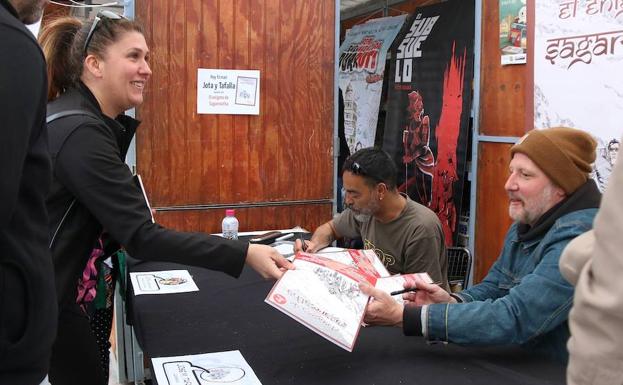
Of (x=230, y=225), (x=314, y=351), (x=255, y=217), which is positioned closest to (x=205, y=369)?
(x=314, y=351)

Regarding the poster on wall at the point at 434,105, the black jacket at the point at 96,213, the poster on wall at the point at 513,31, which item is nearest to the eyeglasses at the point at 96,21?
the black jacket at the point at 96,213

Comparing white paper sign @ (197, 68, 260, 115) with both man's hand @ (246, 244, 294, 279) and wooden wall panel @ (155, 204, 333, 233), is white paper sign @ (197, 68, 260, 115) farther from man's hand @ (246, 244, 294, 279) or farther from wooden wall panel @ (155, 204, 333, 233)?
man's hand @ (246, 244, 294, 279)

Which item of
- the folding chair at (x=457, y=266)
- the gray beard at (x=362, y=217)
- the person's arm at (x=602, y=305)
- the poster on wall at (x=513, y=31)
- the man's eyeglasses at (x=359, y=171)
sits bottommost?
the folding chair at (x=457, y=266)

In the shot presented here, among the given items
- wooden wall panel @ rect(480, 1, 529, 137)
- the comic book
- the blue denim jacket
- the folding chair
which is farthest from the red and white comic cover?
wooden wall panel @ rect(480, 1, 529, 137)

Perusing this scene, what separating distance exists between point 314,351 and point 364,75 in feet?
14.2

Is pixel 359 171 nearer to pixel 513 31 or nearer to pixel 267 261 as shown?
pixel 267 261

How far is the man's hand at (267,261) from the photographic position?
5.86 feet

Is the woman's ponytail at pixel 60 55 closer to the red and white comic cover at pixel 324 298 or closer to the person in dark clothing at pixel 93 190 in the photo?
the person in dark clothing at pixel 93 190

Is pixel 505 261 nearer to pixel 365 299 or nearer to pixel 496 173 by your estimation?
pixel 365 299

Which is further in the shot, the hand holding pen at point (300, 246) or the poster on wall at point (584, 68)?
the hand holding pen at point (300, 246)

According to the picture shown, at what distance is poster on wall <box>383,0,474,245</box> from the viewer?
4227mm

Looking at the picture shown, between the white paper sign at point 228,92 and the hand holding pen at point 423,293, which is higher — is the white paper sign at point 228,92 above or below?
above

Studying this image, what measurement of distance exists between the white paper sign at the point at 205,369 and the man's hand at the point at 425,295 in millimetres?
587

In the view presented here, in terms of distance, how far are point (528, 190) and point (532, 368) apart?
0.53 metres
